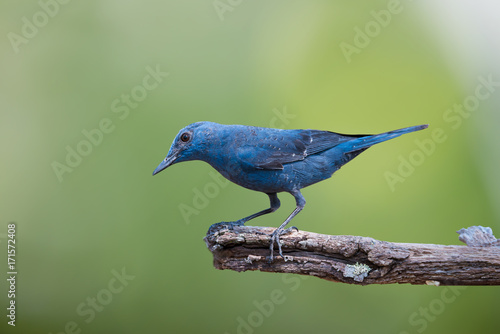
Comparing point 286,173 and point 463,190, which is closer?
point 286,173

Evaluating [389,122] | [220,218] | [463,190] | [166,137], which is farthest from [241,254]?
[463,190]

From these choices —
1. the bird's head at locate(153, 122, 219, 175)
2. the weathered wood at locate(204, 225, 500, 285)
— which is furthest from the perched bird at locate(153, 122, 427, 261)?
the weathered wood at locate(204, 225, 500, 285)

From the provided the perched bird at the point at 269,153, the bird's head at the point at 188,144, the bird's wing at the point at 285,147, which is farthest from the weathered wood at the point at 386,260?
the bird's head at the point at 188,144

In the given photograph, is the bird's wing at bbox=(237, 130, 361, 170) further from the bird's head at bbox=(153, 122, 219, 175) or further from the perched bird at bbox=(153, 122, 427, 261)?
the bird's head at bbox=(153, 122, 219, 175)

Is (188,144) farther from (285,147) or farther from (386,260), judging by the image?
(386,260)

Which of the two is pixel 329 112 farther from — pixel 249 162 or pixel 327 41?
pixel 249 162

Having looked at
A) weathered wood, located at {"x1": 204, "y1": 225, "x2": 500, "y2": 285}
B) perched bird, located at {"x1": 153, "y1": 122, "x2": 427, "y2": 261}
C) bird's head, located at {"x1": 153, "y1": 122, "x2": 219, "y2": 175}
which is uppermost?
bird's head, located at {"x1": 153, "y1": 122, "x2": 219, "y2": 175}
